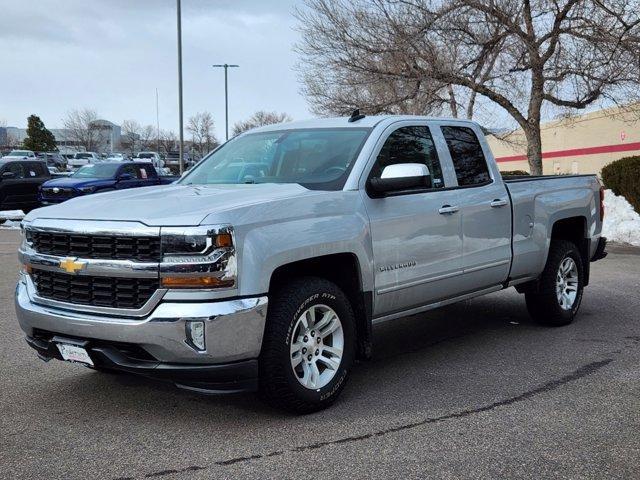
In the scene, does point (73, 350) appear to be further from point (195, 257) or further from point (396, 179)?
point (396, 179)

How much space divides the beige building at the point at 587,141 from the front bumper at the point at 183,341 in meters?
26.1

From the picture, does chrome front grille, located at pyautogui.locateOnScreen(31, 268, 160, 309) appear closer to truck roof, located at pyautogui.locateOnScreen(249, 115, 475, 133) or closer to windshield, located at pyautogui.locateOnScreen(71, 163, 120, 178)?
truck roof, located at pyautogui.locateOnScreen(249, 115, 475, 133)

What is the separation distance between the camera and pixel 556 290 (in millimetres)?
6945

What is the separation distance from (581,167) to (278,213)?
3542cm

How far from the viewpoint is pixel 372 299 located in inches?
193

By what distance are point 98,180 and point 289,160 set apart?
1590 cm

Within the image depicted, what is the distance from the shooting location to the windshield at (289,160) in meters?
5.09

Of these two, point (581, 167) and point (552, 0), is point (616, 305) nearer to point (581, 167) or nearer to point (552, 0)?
point (552, 0)

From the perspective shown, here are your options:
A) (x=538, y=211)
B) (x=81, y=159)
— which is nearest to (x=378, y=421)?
(x=538, y=211)

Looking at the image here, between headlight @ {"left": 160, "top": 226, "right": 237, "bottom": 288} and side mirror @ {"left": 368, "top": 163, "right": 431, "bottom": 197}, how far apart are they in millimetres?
1341

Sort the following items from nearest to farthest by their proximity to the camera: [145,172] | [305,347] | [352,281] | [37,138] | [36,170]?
[305,347], [352,281], [145,172], [36,170], [37,138]

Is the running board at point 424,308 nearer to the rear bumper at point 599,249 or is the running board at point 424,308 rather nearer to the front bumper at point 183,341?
the front bumper at point 183,341

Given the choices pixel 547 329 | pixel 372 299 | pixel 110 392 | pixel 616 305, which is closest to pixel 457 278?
pixel 372 299

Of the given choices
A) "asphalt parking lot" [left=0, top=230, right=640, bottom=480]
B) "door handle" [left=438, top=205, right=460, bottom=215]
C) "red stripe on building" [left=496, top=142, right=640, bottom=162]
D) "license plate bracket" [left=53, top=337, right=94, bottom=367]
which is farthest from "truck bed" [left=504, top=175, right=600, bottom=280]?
"red stripe on building" [left=496, top=142, right=640, bottom=162]
